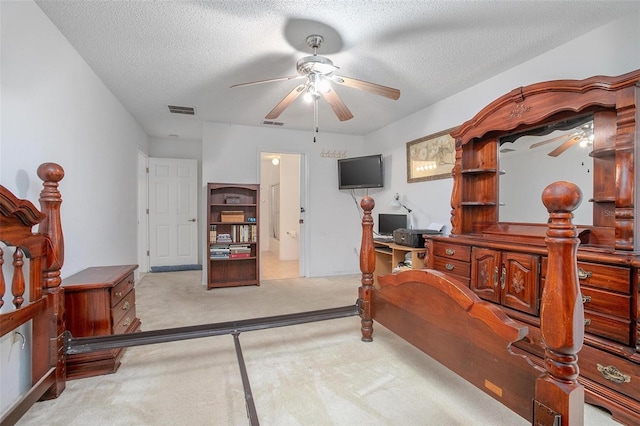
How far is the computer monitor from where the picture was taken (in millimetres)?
4215

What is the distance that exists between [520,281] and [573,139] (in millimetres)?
1122

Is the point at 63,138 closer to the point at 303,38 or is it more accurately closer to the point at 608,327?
the point at 303,38

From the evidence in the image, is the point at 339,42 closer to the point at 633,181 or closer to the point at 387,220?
the point at 633,181

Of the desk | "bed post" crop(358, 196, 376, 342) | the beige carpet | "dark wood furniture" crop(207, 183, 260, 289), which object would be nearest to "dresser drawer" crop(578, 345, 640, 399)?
the beige carpet

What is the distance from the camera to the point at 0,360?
1.48m

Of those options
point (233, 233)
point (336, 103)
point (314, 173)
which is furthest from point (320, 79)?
point (233, 233)

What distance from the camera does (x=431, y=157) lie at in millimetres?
3736

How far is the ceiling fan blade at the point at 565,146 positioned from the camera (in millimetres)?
2115

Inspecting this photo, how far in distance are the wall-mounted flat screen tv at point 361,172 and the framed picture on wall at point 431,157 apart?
1.83ft

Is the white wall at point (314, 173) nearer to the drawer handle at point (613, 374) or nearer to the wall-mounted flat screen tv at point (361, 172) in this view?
the wall-mounted flat screen tv at point (361, 172)

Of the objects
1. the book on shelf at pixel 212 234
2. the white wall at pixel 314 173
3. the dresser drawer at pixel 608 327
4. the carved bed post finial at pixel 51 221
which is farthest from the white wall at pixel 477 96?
the carved bed post finial at pixel 51 221

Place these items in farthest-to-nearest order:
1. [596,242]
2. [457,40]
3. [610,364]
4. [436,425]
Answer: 1. [457,40]
2. [596,242]
3. [610,364]
4. [436,425]

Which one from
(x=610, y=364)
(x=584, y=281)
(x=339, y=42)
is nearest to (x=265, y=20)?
(x=339, y=42)

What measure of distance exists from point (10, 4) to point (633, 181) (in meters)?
3.64
